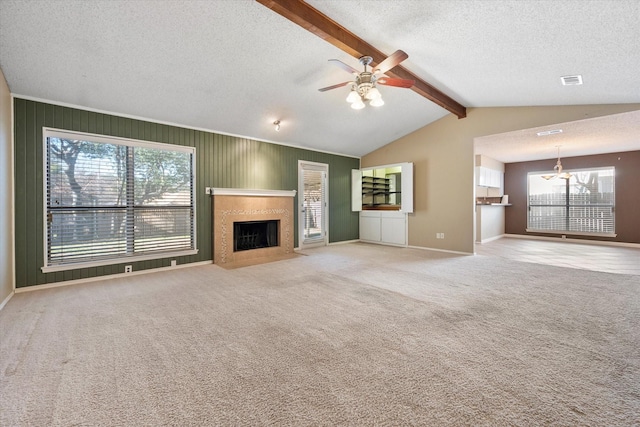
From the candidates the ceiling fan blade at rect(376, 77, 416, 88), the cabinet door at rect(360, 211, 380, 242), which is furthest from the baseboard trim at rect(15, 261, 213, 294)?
the cabinet door at rect(360, 211, 380, 242)

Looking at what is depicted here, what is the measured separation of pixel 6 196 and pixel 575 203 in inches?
488

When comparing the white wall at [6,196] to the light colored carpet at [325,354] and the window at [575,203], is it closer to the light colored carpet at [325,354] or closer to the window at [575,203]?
the light colored carpet at [325,354]

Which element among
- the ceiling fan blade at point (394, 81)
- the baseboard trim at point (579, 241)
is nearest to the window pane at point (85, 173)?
the ceiling fan blade at point (394, 81)

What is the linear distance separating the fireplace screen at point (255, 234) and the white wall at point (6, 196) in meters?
3.08

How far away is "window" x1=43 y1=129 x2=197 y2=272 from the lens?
3898mm

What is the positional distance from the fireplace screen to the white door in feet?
2.52

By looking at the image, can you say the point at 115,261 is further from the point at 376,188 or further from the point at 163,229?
the point at 376,188

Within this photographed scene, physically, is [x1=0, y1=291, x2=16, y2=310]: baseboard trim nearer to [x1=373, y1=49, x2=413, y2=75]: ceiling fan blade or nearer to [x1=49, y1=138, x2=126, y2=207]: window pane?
[x1=49, y1=138, x2=126, y2=207]: window pane

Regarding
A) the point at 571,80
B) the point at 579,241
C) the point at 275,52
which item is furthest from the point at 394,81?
the point at 579,241

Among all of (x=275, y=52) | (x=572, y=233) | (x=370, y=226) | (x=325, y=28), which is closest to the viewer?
(x=325, y=28)

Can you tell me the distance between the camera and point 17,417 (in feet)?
4.73

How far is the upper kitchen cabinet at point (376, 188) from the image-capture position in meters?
8.07

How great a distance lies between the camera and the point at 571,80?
12.1ft

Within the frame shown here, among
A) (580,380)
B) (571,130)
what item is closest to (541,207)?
(571,130)
